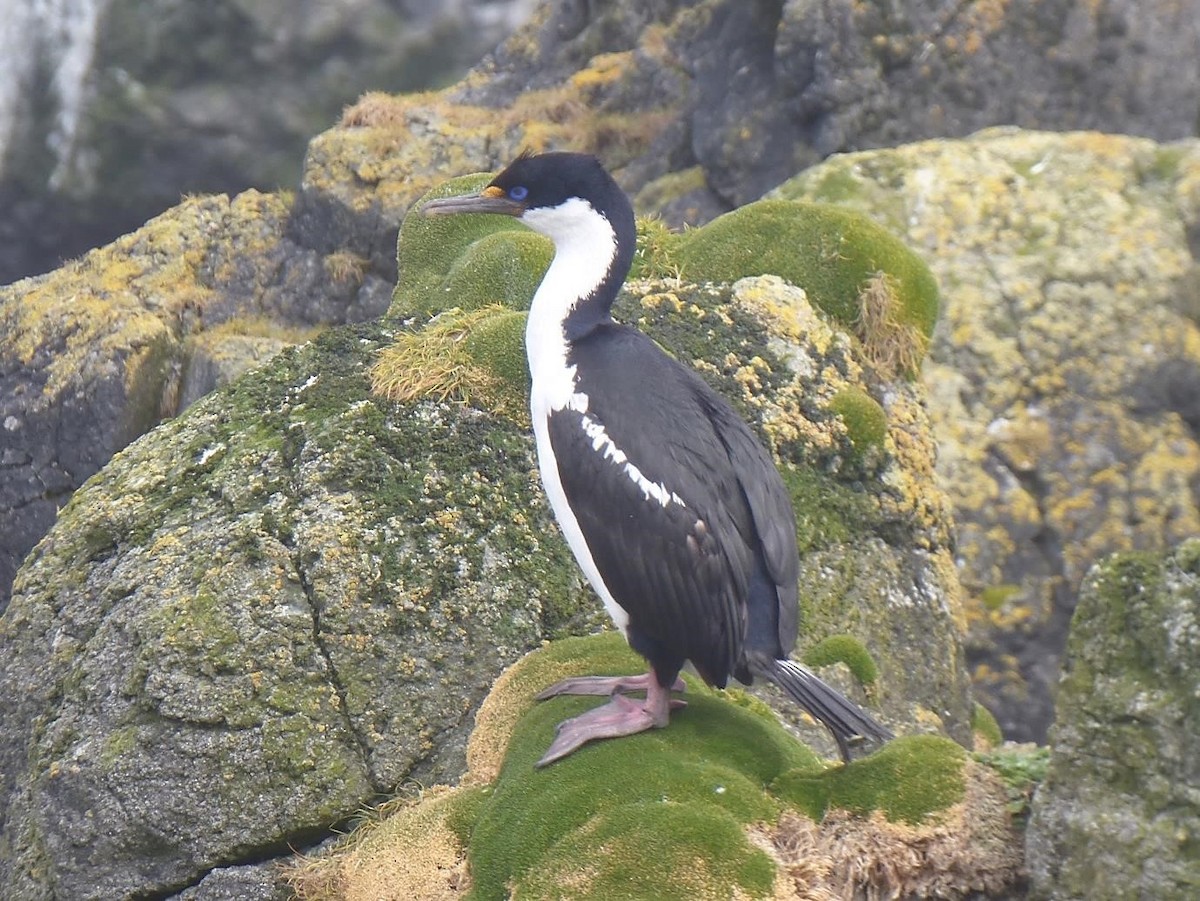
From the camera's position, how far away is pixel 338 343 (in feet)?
24.7

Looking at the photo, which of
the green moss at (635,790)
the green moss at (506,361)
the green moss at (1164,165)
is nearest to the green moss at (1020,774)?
the green moss at (635,790)

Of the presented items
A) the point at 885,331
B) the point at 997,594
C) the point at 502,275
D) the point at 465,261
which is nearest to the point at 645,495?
the point at 502,275

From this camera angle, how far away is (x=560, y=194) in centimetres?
597

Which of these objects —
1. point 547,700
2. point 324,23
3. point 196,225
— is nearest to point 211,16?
point 324,23

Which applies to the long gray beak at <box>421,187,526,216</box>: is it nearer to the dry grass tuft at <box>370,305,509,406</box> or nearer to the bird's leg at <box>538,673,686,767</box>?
the dry grass tuft at <box>370,305,509,406</box>

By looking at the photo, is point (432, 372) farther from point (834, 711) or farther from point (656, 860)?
point (656, 860)

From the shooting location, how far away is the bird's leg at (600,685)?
5.75m

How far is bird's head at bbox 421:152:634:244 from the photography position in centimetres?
591

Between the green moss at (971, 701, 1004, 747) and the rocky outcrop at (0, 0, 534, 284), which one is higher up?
the rocky outcrop at (0, 0, 534, 284)

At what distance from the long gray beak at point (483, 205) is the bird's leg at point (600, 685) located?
2.02 meters

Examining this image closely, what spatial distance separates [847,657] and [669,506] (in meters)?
1.91

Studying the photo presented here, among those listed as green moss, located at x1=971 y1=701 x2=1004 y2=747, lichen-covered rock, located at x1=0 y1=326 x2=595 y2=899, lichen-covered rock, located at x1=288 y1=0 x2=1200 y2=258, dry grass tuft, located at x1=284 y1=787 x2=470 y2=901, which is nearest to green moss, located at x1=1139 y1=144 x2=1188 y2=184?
lichen-covered rock, located at x1=288 y1=0 x2=1200 y2=258

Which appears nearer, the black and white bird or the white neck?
the black and white bird

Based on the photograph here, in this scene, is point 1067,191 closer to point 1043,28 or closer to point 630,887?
point 1043,28
